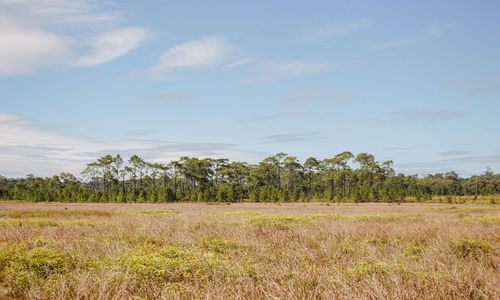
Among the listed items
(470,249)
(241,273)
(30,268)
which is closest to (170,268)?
(241,273)

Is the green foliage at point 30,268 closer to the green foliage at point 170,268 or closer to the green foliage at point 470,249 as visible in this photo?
the green foliage at point 170,268

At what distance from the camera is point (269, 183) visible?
10638cm

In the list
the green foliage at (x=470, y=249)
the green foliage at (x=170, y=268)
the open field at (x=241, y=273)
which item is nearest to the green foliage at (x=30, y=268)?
the open field at (x=241, y=273)

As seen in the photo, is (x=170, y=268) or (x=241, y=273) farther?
(x=170, y=268)

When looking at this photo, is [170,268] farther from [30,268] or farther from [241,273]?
[30,268]

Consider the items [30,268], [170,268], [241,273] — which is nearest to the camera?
[241,273]

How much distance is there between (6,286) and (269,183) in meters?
101

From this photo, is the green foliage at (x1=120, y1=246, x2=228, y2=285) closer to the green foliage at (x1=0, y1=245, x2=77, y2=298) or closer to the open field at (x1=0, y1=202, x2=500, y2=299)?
the open field at (x1=0, y1=202, x2=500, y2=299)

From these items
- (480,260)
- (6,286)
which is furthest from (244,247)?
(480,260)

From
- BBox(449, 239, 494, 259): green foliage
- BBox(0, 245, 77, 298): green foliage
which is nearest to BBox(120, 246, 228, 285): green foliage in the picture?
BBox(0, 245, 77, 298): green foliage

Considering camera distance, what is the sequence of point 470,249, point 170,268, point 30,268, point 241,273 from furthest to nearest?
point 470,249 < point 30,268 < point 170,268 < point 241,273

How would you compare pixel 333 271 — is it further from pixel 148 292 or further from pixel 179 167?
pixel 179 167

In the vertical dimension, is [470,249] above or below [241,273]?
below

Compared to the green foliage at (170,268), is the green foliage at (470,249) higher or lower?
lower
